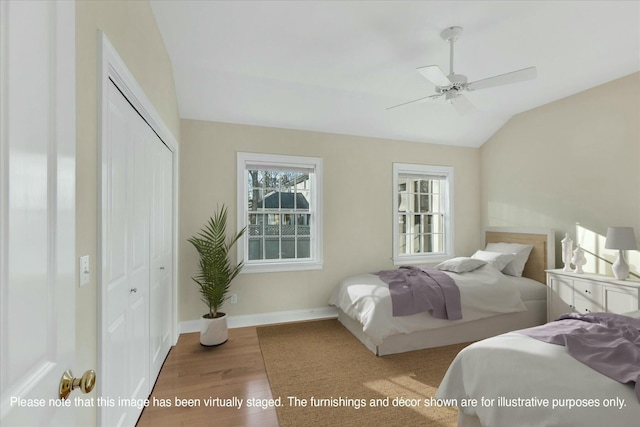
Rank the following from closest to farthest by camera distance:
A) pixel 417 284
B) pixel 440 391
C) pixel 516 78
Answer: pixel 440 391 → pixel 516 78 → pixel 417 284

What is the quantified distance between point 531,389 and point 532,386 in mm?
16

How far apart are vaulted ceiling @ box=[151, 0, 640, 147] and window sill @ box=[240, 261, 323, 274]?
72.1 inches

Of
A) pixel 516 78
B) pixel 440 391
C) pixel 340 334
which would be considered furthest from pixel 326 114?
pixel 440 391

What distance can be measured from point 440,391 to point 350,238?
2.48 meters

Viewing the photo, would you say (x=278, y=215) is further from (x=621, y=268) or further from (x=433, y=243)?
(x=621, y=268)

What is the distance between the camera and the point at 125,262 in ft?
5.57

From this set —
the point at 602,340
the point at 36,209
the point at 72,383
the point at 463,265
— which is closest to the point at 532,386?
the point at 602,340

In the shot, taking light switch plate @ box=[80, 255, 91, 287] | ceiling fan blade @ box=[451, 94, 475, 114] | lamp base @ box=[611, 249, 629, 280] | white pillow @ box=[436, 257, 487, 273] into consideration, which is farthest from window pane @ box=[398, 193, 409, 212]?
light switch plate @ box=[80, 255, 91, 287]

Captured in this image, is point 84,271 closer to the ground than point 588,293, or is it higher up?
higher up

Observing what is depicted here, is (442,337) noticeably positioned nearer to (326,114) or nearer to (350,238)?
(350,238)

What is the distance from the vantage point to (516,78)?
2.22 meters

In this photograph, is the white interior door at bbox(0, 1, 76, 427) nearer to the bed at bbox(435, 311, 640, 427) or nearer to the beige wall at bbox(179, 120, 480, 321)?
the bed at bbox(435, 311, 640, 427)

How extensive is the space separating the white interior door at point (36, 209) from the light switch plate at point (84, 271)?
0.45 m

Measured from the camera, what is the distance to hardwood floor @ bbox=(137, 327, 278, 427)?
2.00m
